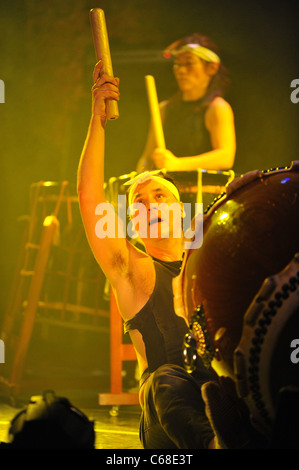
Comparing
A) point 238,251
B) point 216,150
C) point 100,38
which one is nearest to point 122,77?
point 216,150

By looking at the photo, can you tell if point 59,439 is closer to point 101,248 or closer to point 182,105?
point 101,248

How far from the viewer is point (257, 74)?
5.62 m

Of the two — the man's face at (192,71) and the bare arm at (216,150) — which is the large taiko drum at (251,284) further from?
the man's face at (192,71)

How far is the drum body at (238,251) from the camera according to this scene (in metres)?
1.26

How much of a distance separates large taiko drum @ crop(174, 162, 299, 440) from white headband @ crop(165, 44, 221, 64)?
4.11 meters

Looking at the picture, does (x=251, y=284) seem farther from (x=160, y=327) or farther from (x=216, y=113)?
(x=216, y=113)

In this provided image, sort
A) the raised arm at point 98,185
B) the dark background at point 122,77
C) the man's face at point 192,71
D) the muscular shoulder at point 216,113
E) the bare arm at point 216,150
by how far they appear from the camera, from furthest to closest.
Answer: the dark background at point 122,77, the man's face at point 192,71, the muscular shoulder at point 216,113, the bare arm at point 216,150, the raised arm at point 98,185

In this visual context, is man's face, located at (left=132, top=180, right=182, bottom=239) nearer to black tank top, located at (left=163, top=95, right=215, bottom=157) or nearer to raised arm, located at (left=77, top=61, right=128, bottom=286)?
raised arm, located at (left=77, top=61, right=128, bottom=286)

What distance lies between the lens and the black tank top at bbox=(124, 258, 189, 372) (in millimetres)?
2078

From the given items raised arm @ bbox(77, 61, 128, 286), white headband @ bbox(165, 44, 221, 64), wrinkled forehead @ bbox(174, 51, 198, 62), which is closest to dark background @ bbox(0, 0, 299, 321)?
white headband @ bbox(165, 44, 221, 64)

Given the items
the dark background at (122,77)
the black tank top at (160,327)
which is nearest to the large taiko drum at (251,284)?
the black tank top at (160,327)

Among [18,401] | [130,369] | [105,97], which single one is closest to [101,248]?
[105,97]

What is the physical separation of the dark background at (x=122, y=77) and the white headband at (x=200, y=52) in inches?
8.4

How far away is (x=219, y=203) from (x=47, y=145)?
4244 millimetres
